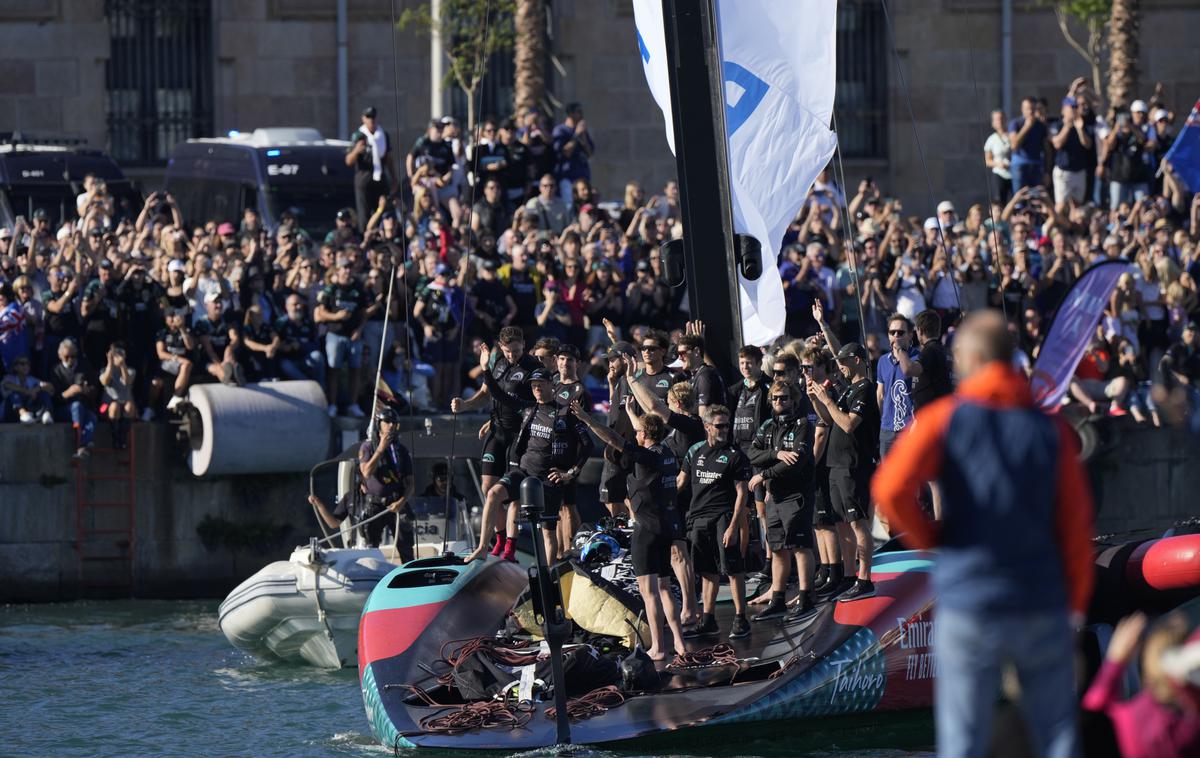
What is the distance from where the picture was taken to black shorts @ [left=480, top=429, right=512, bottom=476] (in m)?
15.1

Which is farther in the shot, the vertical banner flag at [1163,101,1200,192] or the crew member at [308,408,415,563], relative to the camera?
the vertical banner flag at [1163,101,1200,192]

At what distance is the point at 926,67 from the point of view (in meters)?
30.3

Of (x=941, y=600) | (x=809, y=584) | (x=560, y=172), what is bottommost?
(x=809, y=584)

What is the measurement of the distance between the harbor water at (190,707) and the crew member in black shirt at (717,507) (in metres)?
1.22

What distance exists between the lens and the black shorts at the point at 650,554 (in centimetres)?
1286

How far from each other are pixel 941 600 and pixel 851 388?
692 cm

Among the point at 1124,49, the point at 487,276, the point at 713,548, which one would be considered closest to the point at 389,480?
the point at 487,276

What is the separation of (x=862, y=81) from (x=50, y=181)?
12.5 metres

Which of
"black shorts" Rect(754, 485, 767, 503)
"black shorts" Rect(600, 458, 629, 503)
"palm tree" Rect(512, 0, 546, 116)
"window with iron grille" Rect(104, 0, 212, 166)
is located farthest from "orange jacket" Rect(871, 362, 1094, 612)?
"window with iron grille" Rect(104, 0, 212, 166)

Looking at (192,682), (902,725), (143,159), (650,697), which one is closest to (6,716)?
(192,682)

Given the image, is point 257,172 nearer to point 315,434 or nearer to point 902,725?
point 315,434

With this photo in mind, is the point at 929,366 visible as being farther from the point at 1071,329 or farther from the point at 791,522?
the point at 1071,329

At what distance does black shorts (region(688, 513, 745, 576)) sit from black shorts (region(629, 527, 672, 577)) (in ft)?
1.59

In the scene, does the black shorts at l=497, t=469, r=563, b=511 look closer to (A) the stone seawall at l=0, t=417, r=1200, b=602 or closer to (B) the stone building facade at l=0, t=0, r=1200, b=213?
(A) the stone seawall at l=0, t=417, r=1200, b=602
